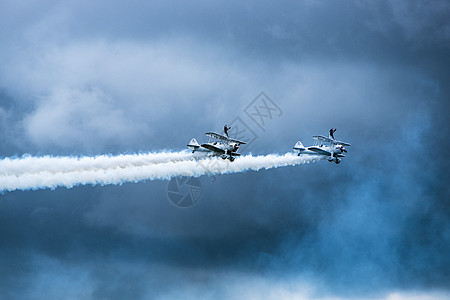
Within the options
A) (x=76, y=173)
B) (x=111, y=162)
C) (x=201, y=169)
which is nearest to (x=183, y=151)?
(x=201, y=169)

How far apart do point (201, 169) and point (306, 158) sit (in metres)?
23.3

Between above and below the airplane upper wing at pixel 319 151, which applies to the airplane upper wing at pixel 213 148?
below

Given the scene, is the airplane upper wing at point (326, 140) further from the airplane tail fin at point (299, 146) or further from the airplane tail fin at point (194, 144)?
the airplane tail fin at point (194, 144)

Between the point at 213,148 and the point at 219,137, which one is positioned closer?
the point at 219,137

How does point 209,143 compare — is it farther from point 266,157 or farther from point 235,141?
point 266,157

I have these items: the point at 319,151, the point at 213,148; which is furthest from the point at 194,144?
the point at 319,151

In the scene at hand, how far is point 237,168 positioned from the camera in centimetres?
13038

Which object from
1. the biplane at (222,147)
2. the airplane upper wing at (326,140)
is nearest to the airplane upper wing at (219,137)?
the biplane at (222,147)

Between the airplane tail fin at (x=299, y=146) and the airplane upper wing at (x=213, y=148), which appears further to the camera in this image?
the airplane tail fin at (x=299, y=146)

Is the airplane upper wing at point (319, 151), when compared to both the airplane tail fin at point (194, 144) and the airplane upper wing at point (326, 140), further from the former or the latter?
the airplane tail fin at point (194, 144)

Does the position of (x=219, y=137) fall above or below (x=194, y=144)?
below

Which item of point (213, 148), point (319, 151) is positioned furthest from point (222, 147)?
point (319, 151)

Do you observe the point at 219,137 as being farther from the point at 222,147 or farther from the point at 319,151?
the point at 319,151

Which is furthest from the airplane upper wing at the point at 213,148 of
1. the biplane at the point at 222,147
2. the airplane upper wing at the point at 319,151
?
the airplane upper wing at the point at 319,151
